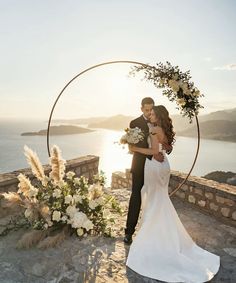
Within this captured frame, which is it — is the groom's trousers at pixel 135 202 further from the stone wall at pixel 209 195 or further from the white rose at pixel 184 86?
the stone wall at pixel 209 195

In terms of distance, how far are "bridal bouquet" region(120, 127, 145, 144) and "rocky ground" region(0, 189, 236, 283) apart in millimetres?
1590

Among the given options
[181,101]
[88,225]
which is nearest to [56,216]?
[88,225]

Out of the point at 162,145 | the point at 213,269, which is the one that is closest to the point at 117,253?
the point at 213,269

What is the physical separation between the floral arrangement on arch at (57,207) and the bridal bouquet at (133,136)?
1.22 m

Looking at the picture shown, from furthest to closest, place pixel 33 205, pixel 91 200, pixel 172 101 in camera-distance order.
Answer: pixel 172 101, pixel 91 200, pixel 33 205

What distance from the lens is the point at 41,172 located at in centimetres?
510

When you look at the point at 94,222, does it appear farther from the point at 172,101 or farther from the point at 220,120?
the point at 220,120

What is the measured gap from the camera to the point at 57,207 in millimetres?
4898

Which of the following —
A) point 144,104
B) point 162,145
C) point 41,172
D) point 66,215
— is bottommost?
point 66,215

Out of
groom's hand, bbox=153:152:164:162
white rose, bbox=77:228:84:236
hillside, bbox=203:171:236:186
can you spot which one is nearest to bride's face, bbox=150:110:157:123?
groom's hand, bbox=153:152:164:162

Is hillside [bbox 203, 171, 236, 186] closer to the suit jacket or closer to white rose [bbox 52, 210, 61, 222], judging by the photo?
the suit jacket

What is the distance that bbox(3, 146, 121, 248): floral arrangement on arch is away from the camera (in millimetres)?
4570

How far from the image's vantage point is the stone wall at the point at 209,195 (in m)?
5.80

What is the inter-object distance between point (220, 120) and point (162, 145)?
386 ft
